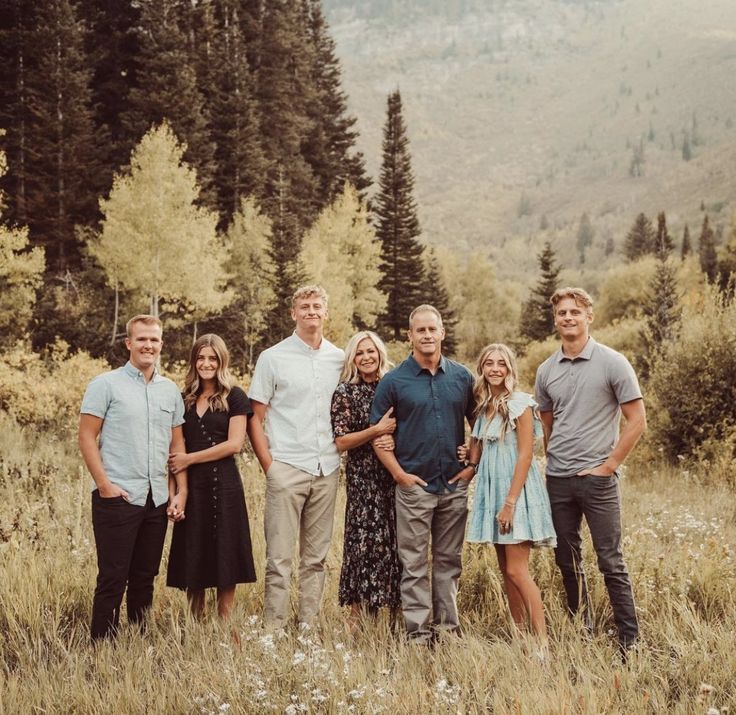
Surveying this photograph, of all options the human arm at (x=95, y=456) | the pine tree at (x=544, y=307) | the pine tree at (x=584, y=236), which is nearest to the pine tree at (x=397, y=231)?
the pine tree at (x=544, y=307)

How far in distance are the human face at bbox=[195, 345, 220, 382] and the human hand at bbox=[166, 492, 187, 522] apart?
32.7 inches

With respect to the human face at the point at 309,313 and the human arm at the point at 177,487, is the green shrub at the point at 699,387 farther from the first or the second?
the human arm at the point at 177,487

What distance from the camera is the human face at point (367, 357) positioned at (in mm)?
5062

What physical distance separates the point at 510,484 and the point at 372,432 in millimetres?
986

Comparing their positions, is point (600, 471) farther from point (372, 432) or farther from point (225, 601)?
point (225, 601)

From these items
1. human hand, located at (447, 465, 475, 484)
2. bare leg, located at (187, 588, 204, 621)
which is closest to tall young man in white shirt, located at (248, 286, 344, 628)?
bare leg, located at (187, 588, 204, 621)

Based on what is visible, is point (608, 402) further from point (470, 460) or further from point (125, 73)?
point (125, 73)

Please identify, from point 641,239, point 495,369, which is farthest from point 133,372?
point 641,239

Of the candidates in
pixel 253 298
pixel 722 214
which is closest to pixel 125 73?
pixel 253 298

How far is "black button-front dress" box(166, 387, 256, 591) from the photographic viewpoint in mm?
4793

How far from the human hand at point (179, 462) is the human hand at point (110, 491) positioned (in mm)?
403

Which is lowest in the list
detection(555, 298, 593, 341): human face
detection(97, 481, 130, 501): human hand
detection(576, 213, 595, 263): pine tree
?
detection(97, 481, 130, 501): human hand

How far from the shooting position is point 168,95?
33688 millimetres

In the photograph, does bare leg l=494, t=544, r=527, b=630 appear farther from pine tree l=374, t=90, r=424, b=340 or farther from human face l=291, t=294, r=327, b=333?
pine tree l=374, t=90, r=424, b=340
